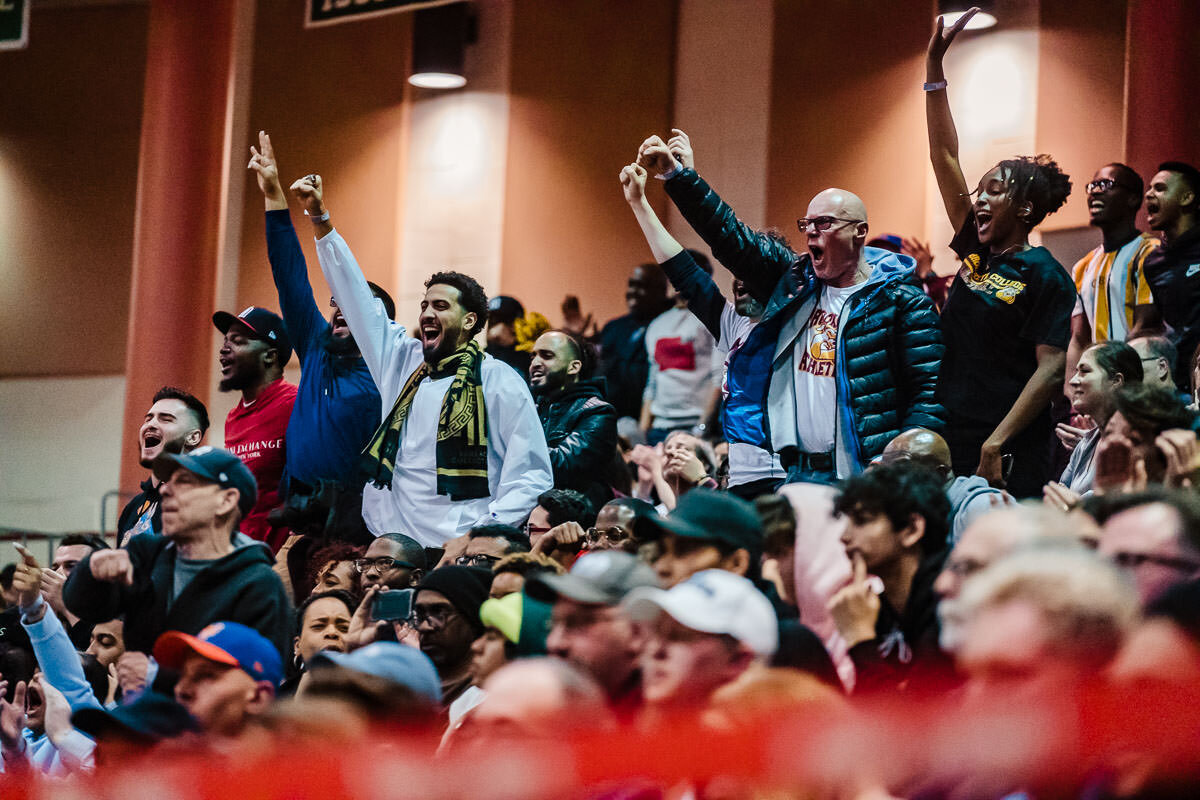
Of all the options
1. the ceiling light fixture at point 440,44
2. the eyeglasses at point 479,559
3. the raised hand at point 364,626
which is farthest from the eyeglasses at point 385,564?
the ceiling light fixture at point 440,44

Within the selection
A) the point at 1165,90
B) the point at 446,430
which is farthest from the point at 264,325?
the point at 1165,90

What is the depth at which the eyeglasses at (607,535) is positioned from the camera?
18.0ft

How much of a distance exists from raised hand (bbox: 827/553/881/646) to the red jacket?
11.1 feet

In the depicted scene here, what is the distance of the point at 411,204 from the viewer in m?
11.9

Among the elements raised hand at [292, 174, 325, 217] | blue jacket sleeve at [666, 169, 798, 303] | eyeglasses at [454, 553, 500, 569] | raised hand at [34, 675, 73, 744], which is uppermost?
raised hand at [292, 174, 325, 217]

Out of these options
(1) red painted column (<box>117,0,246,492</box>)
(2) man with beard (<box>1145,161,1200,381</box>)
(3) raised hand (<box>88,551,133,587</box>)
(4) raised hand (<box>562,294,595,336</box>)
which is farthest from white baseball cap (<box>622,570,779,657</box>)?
(1) red painted column (<box>117,0,246,492</box>)

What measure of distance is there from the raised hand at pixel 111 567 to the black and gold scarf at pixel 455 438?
1833 mm

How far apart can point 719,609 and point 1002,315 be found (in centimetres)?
266

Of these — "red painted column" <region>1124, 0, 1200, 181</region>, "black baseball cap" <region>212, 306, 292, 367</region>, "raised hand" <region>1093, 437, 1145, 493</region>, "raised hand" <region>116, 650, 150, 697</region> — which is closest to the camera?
"raised hand" <region>1093, 437, 1145, 493</region>

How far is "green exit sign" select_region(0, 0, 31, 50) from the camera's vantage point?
30.2 ft

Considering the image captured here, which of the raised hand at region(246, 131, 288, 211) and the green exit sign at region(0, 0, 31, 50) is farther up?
the green exit sign at region(0, 0, 31, 50)

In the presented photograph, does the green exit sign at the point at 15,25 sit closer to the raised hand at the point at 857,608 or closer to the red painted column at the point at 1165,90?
the red painted column at the point at 1165,90

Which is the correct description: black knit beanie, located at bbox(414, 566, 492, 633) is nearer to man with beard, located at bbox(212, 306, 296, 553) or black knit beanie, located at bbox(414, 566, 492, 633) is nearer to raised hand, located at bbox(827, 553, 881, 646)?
raised hand, located at bbox(827, 553, 881, 646)

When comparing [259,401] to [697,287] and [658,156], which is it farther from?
[658,156]
